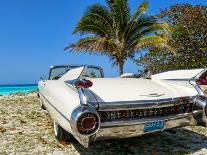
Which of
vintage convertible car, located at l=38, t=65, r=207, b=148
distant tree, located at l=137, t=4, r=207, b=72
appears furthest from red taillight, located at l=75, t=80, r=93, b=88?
Result: distant tree, located at l=137, t=4, r=207, b=72

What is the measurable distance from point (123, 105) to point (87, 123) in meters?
0.61

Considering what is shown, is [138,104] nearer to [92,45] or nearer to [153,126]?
[153,126]

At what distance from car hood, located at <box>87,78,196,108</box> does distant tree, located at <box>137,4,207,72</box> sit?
14.7 metres

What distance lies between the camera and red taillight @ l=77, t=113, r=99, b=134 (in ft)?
14.1

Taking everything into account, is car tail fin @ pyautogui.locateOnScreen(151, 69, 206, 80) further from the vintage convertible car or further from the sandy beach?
the sandy beach

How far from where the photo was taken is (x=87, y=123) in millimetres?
4320

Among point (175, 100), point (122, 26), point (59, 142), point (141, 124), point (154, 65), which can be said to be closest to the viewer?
point (141, 124)

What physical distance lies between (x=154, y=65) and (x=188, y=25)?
11.0 feet

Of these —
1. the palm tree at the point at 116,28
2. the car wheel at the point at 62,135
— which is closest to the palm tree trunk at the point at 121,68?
the palm tree at the point at 116,28

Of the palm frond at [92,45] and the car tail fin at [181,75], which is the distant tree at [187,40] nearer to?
the palm frond at [92,45]

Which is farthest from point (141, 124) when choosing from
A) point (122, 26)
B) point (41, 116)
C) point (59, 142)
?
point (122, 26)

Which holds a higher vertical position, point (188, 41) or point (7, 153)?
point (188, 41)

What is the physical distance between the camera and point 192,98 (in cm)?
535

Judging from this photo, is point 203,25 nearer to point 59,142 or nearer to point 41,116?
point 41,116
